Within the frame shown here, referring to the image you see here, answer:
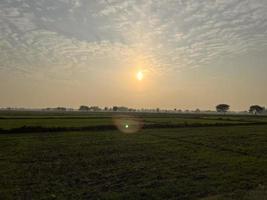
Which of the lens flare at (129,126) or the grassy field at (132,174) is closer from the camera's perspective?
the grassy field at (132,174)

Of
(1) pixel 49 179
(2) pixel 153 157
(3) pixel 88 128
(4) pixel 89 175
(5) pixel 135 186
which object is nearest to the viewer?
(5) pixel 135 186

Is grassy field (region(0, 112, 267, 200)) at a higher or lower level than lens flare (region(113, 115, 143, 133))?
lower

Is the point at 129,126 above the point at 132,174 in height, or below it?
above

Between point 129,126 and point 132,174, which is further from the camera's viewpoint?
point 129,126

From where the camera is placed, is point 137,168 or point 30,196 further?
point 137,168

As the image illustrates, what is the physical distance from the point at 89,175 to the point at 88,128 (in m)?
35.3

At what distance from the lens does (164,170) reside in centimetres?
1861

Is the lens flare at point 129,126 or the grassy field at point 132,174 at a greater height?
the lens flare at point 129,126

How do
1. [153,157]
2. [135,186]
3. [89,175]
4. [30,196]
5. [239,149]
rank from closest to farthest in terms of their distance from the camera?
[30,196] → [135,186] → [89,175] → [153,157] → [239,149]

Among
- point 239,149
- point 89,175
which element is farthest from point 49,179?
point 239,149

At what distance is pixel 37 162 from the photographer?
2100cm

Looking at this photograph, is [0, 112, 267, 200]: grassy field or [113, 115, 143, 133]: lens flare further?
[113, 115, 143, 133]: lens flare

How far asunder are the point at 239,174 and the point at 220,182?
2.33 metres

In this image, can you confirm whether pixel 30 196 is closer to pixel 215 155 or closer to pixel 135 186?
pixel 135 186
